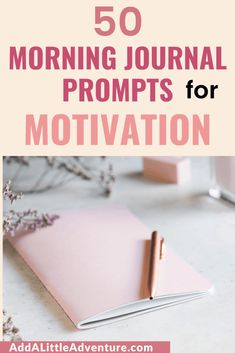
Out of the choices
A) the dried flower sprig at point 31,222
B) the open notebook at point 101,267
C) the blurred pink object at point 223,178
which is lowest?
the open notebook at point 101,267

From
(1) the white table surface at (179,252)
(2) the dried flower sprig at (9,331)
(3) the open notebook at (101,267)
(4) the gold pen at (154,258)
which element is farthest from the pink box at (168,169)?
(2) the dried flower sprig at (9,331)

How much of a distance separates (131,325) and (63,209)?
384 millimetres

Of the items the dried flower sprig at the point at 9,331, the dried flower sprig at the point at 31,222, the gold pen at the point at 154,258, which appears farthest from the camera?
the dried flower sprig at the point at 31,222

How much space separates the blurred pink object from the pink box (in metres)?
0.09

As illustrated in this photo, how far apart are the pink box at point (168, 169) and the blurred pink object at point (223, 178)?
0.09 metres

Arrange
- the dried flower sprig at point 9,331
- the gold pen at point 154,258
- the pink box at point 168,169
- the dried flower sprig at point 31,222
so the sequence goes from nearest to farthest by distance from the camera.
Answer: the dried flower sprig at point 9,331
the gold pen at point 154,258
the dried flower sprig at point 31,222
the pink box at point 168,169

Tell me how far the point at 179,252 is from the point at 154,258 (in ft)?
0.20

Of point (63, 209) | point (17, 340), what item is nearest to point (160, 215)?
point (63, 209)

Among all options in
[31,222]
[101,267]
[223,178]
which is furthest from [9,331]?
[223,178]

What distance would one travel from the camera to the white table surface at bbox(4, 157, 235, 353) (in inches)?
31.8

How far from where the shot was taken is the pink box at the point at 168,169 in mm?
1266

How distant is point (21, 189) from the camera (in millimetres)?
1297

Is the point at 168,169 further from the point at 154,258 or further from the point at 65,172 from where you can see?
the point at 154,258

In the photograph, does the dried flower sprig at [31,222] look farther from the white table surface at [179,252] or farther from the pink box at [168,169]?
the pink box at [168,169]
